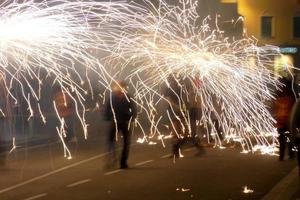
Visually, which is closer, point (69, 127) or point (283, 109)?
point (283, 109)

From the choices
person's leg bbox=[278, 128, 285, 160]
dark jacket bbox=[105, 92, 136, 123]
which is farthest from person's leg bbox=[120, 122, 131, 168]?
person's leg bbox=[278, 128, 285, 160]

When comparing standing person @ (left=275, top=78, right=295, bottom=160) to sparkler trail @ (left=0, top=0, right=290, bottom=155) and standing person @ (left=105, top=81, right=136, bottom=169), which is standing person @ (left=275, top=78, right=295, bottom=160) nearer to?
sparkler trail @ (left=0, top=0, right=290, bottom=155)

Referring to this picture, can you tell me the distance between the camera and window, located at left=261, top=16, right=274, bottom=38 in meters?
49.0

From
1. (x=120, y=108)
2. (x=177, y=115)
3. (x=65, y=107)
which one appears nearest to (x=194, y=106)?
(x=177, y=115)

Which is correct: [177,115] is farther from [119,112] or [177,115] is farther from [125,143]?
[119,112]

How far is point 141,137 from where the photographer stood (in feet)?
73.1

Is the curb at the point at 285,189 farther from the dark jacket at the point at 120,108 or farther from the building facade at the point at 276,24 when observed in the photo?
the building facade at the point at 276,24

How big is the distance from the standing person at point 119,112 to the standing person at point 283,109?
3.10 meters

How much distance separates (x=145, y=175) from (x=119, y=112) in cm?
147

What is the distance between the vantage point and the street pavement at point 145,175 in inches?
452

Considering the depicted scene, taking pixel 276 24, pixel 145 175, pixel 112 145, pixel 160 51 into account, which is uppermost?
pixel 276 24

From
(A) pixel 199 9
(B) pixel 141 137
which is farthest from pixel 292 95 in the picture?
(A) pixel 199 9

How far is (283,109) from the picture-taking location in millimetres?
15797

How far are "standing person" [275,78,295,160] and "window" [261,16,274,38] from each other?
33434 mm
